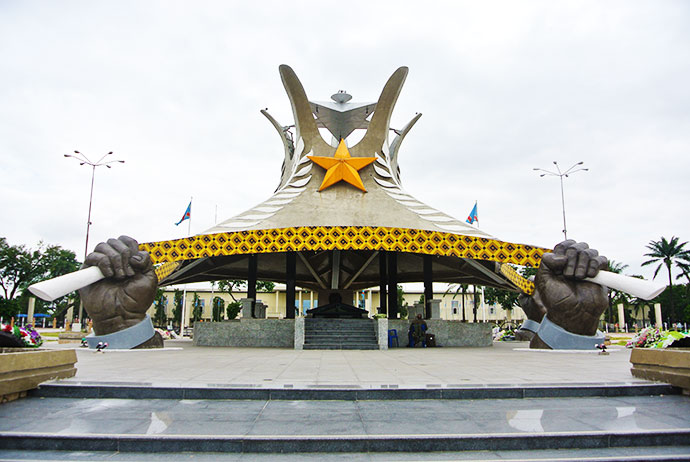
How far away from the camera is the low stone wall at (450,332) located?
20.4 meters

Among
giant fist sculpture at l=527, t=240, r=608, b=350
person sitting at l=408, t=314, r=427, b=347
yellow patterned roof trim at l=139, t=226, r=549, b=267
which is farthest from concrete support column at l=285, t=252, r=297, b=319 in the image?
giant fist sculpture at l=527, t=240, r=608, b=350

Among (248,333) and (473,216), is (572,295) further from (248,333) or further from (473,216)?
(473,216)

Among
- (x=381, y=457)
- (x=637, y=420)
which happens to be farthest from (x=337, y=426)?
(x=637, y=420)

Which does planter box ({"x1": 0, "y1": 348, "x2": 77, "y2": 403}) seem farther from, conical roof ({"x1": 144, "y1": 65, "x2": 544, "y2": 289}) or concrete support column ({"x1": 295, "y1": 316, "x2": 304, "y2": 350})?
conical roof ({"x1": 144, "y1": 65, "x2": 544, "y2": 289})

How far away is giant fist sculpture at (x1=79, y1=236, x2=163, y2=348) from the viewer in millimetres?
16250

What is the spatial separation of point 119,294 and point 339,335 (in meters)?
8.42

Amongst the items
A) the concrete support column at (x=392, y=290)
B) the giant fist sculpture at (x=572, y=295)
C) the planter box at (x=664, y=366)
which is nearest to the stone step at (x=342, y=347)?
the concrete support column at (x=392, y=290)

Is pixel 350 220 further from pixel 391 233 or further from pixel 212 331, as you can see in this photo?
pixel 212 331

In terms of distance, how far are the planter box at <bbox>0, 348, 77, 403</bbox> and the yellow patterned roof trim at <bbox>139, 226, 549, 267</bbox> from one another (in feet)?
36.5

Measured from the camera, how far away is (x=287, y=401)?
6746 millimetres

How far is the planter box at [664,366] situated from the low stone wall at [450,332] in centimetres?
1190

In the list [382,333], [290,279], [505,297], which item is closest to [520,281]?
[382,333]

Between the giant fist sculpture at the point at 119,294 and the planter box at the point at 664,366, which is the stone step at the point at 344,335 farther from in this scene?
the planter box at the point at 664,366

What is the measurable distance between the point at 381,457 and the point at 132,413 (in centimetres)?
333
